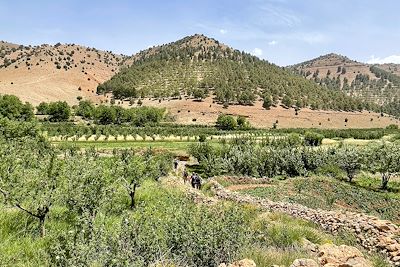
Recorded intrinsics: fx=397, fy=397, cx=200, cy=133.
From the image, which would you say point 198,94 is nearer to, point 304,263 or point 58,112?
point 58,112

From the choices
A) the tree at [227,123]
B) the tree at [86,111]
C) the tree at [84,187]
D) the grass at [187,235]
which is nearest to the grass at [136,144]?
the tree at [227,123]

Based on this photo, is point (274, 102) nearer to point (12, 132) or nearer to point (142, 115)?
point (142, 115)

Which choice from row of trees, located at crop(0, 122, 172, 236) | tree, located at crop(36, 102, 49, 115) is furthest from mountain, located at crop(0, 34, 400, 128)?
row of trees, located at crop(0, 122, 172, 236)

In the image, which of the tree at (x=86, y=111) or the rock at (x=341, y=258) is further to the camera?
the tree at (x=86, y=111)

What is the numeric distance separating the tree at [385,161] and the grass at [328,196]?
21.8ft

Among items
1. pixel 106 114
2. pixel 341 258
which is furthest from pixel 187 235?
pixel 106 114

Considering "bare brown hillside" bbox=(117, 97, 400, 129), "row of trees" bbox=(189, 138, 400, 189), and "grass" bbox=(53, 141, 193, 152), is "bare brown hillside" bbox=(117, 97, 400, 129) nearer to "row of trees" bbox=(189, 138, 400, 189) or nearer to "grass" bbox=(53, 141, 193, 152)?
"grass" bbox=(53, 141, 193, 152)

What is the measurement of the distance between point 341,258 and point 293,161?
46277 mm

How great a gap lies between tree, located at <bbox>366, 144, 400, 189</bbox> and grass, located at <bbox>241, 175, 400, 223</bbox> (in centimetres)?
665

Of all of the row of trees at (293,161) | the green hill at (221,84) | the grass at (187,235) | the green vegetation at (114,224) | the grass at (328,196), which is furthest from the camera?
the green hill at (221,84)

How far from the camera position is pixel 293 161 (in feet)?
184

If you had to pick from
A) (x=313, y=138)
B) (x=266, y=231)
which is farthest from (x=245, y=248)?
(x=313, y=138)

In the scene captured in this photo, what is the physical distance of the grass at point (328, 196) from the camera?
3484cm

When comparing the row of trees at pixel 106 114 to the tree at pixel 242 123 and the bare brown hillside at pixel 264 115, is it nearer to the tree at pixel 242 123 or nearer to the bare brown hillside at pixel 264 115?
the bare brown hillside at pixel 264 115
